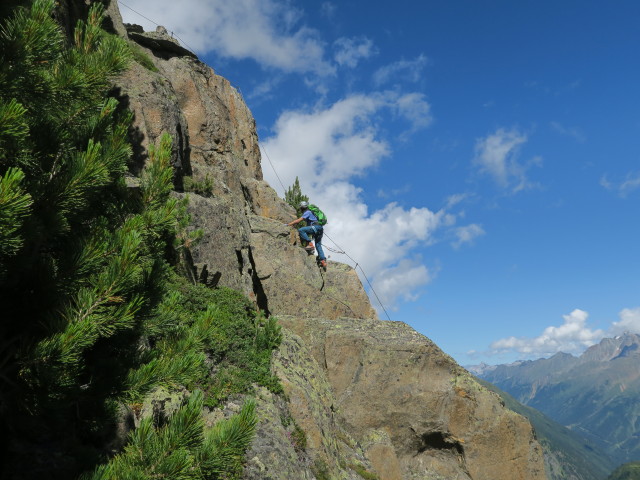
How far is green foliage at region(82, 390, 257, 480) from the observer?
15.4 feet

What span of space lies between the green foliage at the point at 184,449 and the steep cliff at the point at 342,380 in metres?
6.21

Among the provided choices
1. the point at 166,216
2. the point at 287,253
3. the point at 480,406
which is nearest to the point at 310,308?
the point at 287,253

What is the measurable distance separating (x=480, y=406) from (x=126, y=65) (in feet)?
58.2

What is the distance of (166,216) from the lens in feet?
18.8

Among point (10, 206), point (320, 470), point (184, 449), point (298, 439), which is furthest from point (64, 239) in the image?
point (320, 470)

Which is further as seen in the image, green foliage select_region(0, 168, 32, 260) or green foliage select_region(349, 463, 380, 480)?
green foliage select_region(349, 463, 380, 480)

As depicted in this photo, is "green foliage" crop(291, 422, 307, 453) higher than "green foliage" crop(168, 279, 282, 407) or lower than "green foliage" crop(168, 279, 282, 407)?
lower

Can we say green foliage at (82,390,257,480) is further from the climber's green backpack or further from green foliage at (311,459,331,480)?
the climber's green backpack

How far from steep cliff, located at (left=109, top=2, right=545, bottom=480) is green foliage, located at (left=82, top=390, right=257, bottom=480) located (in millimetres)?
6209

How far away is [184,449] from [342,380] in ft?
45.5

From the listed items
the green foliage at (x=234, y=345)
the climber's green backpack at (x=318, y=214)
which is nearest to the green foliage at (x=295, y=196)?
the climber's green backpack at (x=318, y=214)

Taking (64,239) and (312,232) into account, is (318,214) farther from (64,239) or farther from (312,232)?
(64,239)

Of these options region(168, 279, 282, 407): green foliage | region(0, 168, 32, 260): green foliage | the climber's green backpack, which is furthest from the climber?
region(0, 168, 32, 260): green foliage

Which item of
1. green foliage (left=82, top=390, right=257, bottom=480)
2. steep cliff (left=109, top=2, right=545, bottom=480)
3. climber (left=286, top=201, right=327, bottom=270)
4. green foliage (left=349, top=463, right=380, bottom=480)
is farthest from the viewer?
climber (left=286, top=201, right=327, bottom=270)
